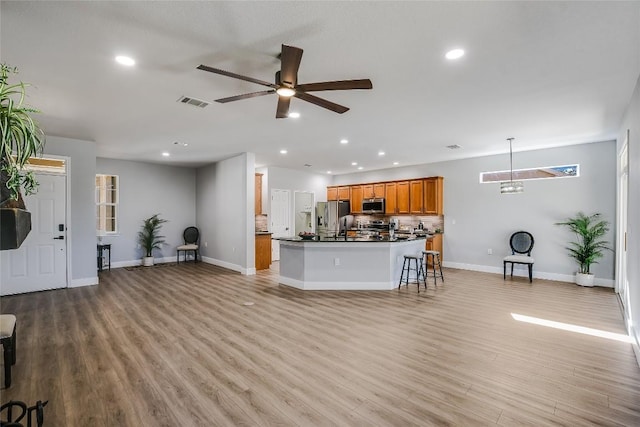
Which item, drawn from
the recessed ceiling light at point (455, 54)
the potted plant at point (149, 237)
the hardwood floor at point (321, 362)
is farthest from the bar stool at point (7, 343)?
the potted plant at point (149, 237)

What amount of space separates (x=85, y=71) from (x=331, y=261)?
428 centimetres

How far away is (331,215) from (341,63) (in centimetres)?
716

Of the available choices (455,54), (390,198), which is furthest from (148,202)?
(455,54)

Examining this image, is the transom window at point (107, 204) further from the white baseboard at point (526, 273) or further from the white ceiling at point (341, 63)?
the white baseboard at point (526, 273)

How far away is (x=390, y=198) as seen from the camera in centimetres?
903

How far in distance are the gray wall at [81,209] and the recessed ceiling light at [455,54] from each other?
21.0 feet

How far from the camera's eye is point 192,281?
20.8 ft

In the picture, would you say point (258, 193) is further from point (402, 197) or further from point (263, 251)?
point (402, 197)

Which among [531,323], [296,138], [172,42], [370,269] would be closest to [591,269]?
[531,323]

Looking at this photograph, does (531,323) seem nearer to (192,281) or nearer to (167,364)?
(167,364)

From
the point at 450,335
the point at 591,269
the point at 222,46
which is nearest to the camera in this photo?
the point at 222,46

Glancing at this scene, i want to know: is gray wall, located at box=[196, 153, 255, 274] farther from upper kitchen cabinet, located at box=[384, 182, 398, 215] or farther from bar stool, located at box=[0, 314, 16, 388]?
bar stool, located at box=[0, 314, 16, 388]

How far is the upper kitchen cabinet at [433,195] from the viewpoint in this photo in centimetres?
809

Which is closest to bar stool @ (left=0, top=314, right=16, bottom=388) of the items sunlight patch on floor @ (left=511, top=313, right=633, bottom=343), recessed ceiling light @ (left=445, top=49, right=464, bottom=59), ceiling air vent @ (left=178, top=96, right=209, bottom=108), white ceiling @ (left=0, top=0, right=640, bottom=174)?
white ceiling @ (left=0, top=0, right=640, bottom=174)
